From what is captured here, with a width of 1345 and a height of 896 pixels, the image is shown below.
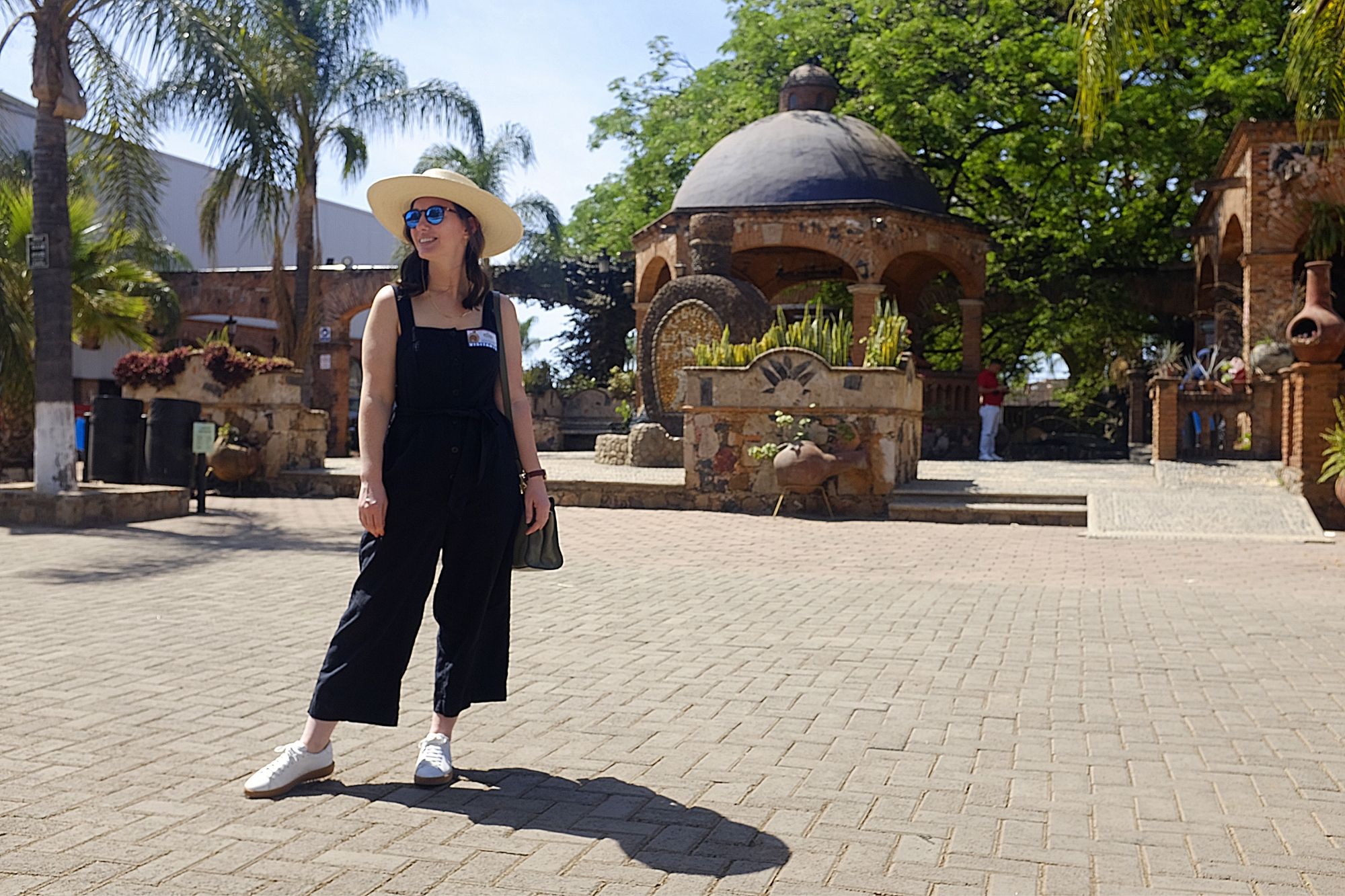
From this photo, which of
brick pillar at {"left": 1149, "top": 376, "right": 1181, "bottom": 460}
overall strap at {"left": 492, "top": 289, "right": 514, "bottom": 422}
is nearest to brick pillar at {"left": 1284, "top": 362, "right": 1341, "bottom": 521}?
brick pillar at {"left": 1149, "top": 376, "right": 1181, "bottom": 460}

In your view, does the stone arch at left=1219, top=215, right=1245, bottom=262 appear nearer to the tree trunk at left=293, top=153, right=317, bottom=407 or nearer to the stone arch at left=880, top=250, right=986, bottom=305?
the stone arch at left=880, top=250, right=986, bottom=305

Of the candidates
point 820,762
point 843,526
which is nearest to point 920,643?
point 820,762

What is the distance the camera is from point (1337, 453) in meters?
12.6

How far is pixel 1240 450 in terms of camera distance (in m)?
17.1

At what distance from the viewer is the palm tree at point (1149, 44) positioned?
34.9ft

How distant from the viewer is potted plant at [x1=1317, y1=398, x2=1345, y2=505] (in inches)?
484

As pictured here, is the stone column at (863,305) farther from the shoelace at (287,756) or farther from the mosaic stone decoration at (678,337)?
the shoelace at (287,756)

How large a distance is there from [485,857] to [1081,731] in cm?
248

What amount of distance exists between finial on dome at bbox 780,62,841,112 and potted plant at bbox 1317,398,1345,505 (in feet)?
41.4

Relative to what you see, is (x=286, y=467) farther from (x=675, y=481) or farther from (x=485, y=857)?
(x=485, y=857)

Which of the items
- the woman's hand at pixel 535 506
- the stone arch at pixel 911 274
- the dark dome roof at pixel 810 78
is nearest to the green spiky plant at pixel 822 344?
the stone arch at pixel 911 274

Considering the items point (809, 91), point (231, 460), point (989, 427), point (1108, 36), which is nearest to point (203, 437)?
point (231, 460)

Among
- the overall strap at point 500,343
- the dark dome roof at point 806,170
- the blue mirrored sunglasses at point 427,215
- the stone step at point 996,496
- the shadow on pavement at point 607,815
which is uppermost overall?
the dark dome roof at point 806,170

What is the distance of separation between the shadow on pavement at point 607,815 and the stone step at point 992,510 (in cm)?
1014
